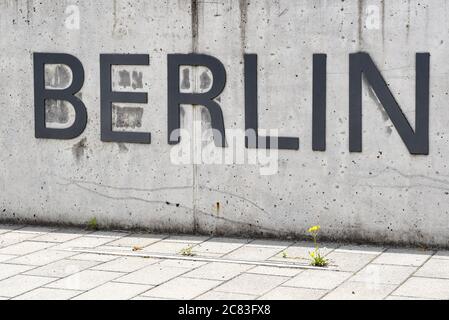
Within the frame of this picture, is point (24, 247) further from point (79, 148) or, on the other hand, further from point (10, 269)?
point (79, 148)

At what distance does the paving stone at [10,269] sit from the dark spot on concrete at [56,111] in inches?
83.4

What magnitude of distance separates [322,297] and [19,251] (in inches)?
123

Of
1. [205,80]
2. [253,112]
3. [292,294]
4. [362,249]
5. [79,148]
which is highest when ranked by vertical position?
[205,80]

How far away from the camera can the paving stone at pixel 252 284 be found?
7234mm

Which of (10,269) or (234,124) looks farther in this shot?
(234,124)

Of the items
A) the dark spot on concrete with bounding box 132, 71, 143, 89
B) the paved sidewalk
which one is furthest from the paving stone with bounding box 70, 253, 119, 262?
the dark spot on concrete with bounding box 132, 71, 143, 89

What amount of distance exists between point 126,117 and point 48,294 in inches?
112

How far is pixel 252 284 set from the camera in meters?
7.43

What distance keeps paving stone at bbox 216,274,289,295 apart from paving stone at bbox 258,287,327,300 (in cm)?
9

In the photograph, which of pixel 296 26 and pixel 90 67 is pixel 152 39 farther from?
pixel 296 26

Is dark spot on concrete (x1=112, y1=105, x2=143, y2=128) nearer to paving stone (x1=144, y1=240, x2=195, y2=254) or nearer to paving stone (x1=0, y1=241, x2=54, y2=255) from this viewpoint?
paving stone (x1=144, y1=240, x2=195, y2=254)

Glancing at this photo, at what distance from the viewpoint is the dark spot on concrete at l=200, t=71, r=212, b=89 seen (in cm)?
928

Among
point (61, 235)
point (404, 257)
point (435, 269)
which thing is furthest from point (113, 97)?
point (435, 269)
